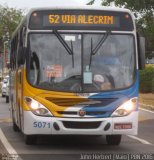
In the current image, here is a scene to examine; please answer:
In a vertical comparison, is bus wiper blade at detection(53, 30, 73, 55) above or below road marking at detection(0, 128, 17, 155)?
above

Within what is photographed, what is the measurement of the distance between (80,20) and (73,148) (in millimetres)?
2889

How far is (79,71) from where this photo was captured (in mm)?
13602

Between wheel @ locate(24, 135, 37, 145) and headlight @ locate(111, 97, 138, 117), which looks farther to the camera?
wheel @ locate(24, 135, 37, 145)

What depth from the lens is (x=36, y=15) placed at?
13.8m

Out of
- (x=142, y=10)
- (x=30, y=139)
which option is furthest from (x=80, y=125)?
(x=142, y=10)

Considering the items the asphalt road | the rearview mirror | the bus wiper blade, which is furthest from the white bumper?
the bus wiper blade

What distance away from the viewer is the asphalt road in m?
12.4

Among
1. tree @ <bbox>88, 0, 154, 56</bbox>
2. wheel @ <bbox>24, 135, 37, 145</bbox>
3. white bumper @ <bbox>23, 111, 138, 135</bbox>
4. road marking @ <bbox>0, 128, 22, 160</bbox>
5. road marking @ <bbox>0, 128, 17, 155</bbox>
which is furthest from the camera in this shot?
tree @ <bbox>88, 0, 154, 56</bbox>

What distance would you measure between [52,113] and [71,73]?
1.00m

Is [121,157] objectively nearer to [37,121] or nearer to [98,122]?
[98,122]

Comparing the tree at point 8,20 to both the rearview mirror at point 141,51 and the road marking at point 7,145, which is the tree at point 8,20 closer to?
the road marking at point 7,145

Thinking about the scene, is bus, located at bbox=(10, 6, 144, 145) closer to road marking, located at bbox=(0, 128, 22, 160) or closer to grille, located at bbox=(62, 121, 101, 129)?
grille, located at bbox=(62, 121, 101, 129)

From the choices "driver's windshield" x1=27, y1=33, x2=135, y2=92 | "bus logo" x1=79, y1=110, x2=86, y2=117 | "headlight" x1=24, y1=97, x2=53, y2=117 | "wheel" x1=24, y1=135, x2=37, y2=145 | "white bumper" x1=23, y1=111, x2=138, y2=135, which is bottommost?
"wheel" x1=24, y1=135, x2=37, y2=145

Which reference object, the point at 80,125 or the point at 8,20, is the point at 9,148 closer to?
the point at 80,125
